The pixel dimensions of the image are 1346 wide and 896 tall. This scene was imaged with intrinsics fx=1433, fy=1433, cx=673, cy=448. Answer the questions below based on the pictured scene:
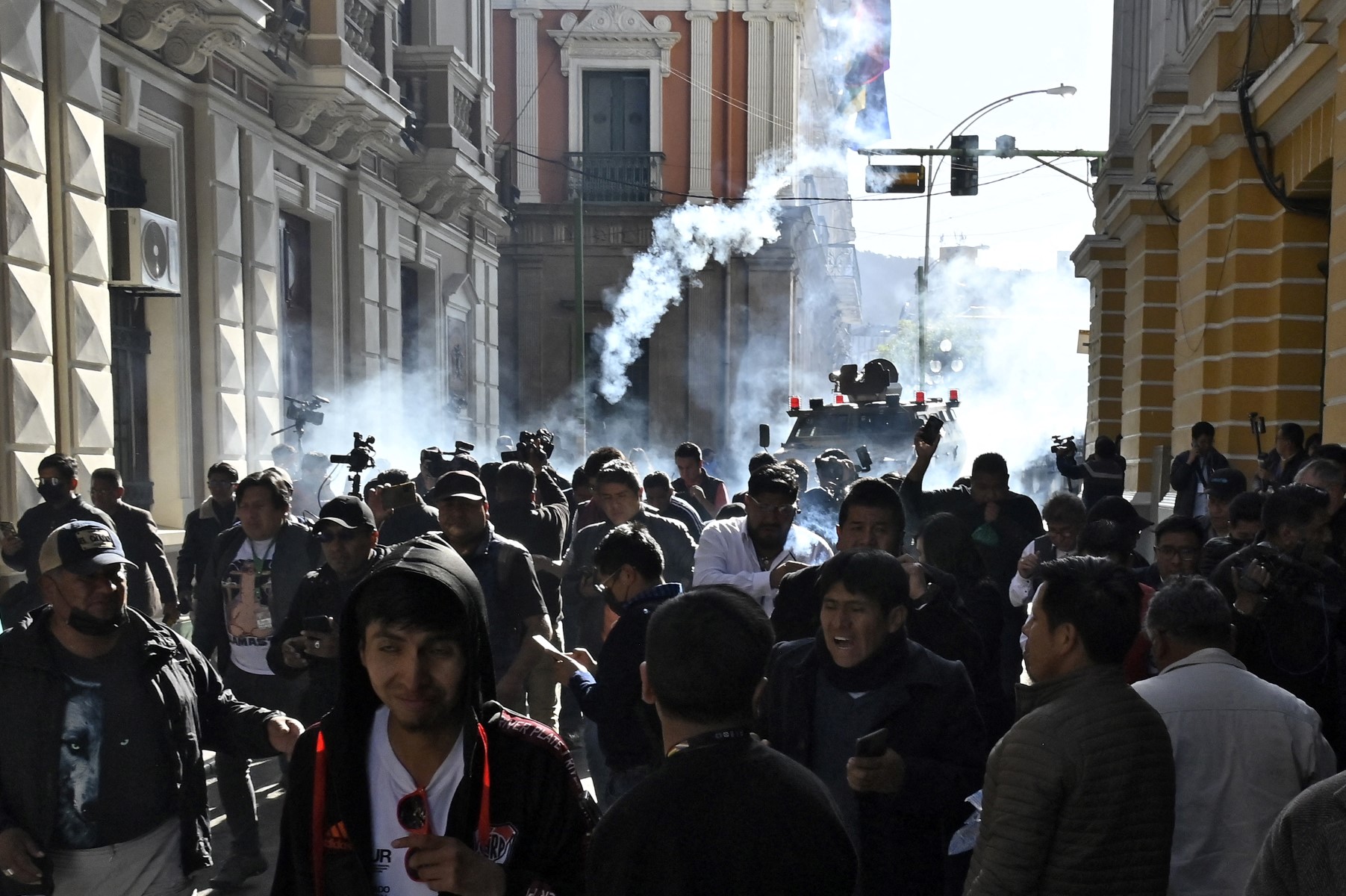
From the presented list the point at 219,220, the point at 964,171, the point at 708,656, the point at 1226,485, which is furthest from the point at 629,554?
the point at 964,171

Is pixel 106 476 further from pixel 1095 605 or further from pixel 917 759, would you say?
pixel 1095 605

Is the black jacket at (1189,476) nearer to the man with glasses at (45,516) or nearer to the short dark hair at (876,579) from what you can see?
the man with glasses at (45,516)

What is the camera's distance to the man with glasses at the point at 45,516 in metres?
8.35

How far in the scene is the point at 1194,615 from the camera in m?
3.81

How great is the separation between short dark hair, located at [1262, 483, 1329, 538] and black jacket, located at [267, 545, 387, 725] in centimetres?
340

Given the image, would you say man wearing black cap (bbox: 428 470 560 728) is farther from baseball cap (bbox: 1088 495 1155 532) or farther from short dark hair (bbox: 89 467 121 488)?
short dark hair (bbox: 89 467 121 488)

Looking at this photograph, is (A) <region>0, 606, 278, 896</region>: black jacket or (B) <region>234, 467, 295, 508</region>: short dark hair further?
(B) <region>234, 467, 295, 508</region>: short dark hair

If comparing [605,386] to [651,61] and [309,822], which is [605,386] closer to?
[651,61]

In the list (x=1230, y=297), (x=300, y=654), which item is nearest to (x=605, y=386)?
(x=1230, y=297)

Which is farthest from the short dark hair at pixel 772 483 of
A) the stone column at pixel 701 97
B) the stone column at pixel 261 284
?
the stone column at pixel 701 97

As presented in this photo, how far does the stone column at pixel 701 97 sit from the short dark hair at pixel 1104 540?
27871 millimetres

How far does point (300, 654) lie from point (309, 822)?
2.99 meters

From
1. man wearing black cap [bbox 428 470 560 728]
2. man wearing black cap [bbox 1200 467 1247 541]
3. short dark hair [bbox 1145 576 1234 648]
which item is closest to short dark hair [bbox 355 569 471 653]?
short dark hair [bbox 1145 576 1234 648]

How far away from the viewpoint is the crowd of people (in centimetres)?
252
